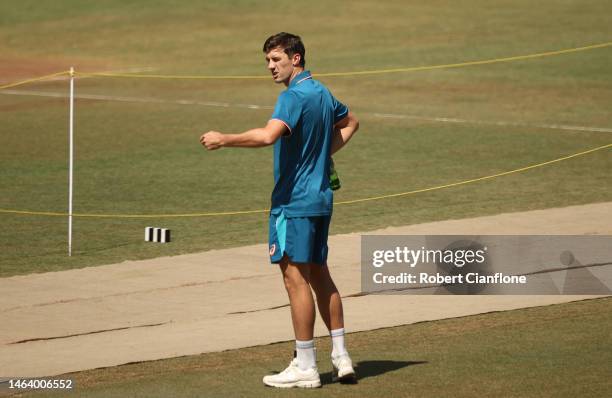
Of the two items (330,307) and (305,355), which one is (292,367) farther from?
(330,307)

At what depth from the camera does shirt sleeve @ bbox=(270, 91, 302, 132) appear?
838 centimetres

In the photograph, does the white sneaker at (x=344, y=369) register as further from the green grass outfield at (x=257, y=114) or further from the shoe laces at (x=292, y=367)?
the green grass outfield at (x=257, y=114)

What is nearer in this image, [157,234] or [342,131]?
[342,131]

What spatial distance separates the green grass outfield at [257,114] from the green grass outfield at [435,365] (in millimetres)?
3997

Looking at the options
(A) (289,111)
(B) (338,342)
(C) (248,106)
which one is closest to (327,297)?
(B) (338,342)

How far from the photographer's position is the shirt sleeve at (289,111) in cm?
838

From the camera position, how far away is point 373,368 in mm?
8977

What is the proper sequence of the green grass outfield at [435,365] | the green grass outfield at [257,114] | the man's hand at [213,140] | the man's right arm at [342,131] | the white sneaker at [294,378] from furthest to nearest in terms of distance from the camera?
the green grass outfield at [257,114], the man's right arm at [342,131], the white sneaker at [294,378], the green grass outfield at [435,365], the man's hand at [213,140]

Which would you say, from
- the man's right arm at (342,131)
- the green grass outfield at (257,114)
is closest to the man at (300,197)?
the man's right arm at (342,131)

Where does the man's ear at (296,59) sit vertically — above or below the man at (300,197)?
above

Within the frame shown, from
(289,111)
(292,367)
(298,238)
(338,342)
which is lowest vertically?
(292,367)

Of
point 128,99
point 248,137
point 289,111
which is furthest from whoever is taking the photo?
point 128,99

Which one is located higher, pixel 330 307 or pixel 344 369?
pixel 330 307

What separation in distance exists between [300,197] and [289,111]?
0.56 m
